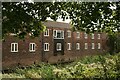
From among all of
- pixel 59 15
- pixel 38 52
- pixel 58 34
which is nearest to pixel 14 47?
pixel 38 52

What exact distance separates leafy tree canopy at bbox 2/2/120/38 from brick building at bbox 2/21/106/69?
1960cm

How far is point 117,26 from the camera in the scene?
1212 centimetres

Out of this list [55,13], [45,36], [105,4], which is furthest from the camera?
[45,36]

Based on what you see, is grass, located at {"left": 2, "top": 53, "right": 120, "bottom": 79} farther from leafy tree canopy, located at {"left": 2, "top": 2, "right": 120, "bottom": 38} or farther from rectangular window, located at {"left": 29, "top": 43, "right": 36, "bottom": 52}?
rectangular window, located at {"left": 29, "top": 43, "right": 36, "bottom": 52}

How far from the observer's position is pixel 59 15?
39.8 feet

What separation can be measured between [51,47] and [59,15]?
33.3 m

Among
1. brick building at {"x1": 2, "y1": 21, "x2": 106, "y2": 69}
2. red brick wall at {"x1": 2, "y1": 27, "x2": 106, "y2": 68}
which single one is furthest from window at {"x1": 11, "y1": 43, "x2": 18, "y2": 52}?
red brick wall at {"x1": 2, "y1": 27, "x2": 106, "y2": 68}

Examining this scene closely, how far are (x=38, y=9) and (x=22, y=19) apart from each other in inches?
45.7

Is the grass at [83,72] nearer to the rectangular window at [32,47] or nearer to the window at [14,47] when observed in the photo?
the window at [14,47]

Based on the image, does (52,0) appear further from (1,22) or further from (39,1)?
(1,22)

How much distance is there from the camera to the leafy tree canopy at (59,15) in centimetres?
1023

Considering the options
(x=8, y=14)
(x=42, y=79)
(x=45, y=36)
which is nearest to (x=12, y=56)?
(x=45, y=36)

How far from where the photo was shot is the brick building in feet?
122

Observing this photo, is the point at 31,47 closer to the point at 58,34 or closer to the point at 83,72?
the point at 58,34
